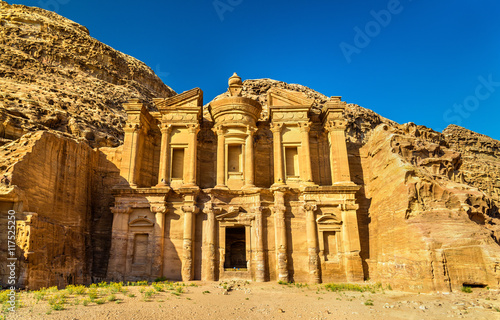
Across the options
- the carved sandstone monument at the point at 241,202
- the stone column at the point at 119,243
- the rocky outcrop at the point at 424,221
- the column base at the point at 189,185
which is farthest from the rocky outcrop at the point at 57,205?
the rocky outcrop at the point at 424,221

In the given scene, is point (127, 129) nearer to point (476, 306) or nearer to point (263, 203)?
point (263, 203)

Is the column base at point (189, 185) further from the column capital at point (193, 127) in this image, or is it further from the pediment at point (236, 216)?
the column capital at point (193, 127)

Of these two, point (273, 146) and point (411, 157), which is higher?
point (273, 146)

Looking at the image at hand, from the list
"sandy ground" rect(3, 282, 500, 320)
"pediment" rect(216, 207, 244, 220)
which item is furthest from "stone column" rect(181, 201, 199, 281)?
"sandy ground" rect(3, 282, 500, 320)

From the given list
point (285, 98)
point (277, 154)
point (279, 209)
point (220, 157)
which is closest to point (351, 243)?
point (279, 209)

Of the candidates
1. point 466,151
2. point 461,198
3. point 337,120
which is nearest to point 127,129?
point 337,120

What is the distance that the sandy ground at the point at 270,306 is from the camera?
10008 mm

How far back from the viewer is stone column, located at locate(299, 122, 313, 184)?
20922mm

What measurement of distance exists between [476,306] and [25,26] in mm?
58855

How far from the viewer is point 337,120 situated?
22234mm

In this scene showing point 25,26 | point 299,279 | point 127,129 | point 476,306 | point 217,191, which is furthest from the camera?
point 25,26

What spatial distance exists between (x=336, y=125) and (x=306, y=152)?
2.87 meters

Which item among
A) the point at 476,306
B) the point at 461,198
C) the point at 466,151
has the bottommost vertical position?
the point at 476,306

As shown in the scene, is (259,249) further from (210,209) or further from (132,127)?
(132,127)
